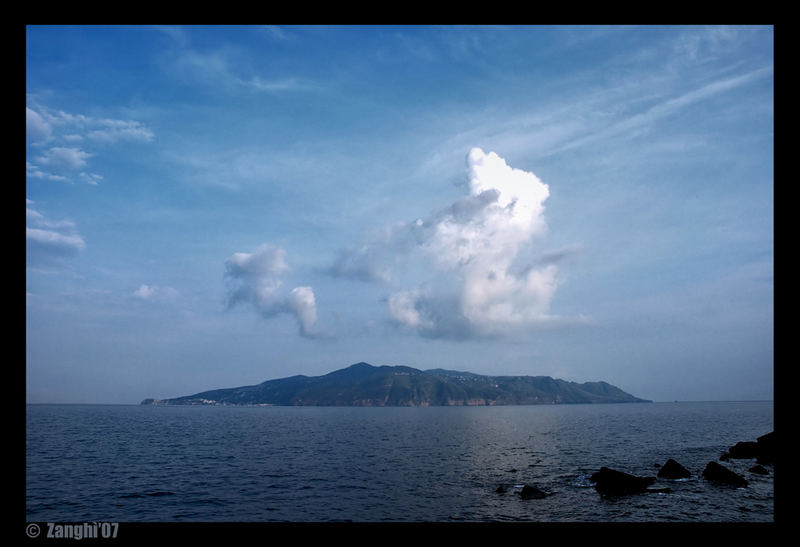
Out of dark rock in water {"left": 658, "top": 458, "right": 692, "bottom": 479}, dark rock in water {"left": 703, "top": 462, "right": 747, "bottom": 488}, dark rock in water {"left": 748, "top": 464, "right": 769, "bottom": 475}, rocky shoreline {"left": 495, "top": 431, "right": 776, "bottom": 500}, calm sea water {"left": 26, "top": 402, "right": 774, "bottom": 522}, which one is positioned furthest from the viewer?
dark rock in water {"left": 748, "top": 464, "right": 769, "bottom": 475}

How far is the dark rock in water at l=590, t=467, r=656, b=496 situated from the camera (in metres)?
37.4

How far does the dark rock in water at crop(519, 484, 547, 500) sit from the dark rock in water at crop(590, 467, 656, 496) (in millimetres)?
4856

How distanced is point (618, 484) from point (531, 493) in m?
7.44

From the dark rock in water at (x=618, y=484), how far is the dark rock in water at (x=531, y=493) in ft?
15.9

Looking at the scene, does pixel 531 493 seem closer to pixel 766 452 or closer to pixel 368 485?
pixel 368 485

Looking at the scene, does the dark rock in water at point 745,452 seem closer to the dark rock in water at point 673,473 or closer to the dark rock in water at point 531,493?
the dark rock in water at point 673,473

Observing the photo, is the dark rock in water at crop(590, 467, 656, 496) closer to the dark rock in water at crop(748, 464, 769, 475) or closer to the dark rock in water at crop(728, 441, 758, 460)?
the dark rock in water at crop(748, 464, 769, 475)

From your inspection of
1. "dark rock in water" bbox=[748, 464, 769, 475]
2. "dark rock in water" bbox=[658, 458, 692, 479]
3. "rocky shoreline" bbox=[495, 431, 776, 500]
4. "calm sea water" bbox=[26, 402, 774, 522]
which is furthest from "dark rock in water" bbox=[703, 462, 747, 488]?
"dark rock in water" bbox=[748, 464, 769, 475]

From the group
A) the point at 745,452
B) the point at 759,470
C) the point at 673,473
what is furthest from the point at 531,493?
the point at 745,452

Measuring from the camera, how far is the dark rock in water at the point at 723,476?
39969 mm

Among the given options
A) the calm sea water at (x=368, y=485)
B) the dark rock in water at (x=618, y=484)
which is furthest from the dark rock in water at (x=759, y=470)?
the dark rock in water at (x=618, y=484)
